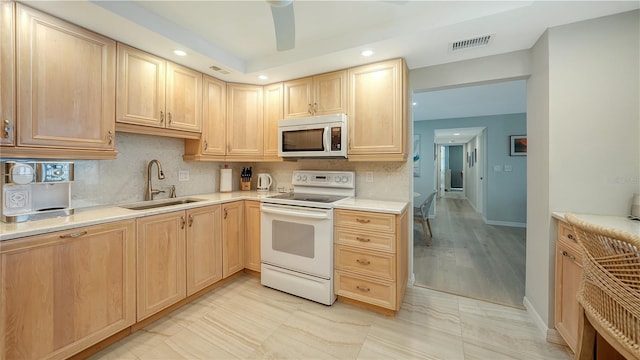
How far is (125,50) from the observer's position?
6.33 feet

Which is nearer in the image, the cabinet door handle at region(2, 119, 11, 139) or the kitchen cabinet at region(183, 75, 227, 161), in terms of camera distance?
the cabinet door handle at region(2, 119, 11, 139)

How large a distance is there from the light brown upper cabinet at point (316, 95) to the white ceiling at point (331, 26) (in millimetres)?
158

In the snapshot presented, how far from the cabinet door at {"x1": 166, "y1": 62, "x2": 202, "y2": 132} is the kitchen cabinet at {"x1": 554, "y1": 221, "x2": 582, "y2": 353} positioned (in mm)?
3116

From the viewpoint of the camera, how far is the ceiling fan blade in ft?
4.25

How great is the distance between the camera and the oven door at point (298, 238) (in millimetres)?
2162

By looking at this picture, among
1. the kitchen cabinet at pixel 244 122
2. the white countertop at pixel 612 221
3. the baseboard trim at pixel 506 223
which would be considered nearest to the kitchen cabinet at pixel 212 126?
the kitchen cabinet at pixel 244 122

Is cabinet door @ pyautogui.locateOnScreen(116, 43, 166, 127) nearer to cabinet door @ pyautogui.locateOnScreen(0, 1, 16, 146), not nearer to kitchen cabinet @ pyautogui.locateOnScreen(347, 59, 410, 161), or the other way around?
cabinet door @ pyautogui.locateOnScreen(0, 1, 16, 146)

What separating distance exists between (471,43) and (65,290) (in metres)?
3.35

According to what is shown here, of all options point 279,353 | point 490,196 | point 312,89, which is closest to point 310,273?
point 279,353

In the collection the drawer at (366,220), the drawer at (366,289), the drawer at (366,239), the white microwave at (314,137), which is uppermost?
the white microwave at (314,137)

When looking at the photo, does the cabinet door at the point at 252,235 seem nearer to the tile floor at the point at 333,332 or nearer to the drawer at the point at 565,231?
the tile floor at the point at 333,332

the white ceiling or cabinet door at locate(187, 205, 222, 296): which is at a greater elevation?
the white ceiling

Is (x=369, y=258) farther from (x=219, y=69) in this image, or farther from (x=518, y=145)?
(x=518, y=145)

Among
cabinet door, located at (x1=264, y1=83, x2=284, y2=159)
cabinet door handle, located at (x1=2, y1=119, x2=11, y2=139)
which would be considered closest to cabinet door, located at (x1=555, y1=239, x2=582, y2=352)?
cabinet door, located at (x1=264, y1=83, x2=284, y2=159)
